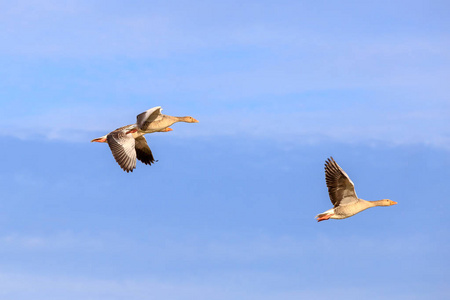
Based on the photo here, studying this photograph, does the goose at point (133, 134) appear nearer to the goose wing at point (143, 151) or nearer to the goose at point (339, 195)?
the goose wing at point (143, 151)

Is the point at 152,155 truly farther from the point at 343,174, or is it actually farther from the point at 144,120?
the point at 343,174

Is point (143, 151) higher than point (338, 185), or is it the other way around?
point (143, 151)

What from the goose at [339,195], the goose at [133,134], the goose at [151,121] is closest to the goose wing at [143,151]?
the goose at [133,134]

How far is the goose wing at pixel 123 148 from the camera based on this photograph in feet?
129

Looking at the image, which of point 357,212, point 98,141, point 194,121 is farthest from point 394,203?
point 98,141

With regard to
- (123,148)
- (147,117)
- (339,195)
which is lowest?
(339,195)

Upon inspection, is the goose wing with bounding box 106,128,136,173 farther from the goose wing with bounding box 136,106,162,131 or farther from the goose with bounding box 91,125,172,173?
the goose wing with bounding box 136,106,162,131

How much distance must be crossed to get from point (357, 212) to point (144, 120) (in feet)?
37.3

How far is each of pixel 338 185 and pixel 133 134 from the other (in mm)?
10939

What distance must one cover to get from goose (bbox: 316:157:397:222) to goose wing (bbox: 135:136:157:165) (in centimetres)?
1182

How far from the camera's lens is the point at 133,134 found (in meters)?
42.8

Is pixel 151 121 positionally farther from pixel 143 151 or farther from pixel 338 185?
pixel 338 185

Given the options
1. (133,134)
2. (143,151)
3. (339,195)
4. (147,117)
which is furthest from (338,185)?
(143,151)

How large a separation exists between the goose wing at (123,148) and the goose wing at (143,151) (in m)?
5.22
